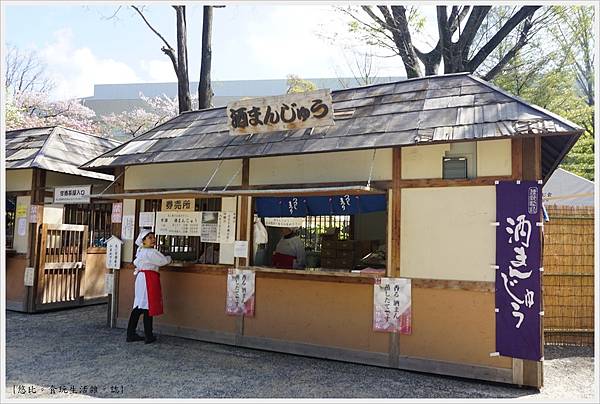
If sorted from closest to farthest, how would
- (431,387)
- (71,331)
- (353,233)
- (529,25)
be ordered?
(431,387) < (71,331) < (353,233) < (529,25)

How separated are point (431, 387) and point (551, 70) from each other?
15.9 metres

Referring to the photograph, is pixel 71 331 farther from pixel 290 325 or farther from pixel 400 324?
pixel 400 324

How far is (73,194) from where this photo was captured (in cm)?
929

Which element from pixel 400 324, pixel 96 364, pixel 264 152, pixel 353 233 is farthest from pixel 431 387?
pixel 353 233

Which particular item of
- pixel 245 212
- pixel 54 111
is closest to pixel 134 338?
pixel 245 212

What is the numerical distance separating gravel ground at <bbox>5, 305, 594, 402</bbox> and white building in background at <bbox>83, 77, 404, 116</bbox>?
23.7m

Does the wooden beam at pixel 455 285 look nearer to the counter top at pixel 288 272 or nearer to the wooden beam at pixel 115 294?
the counter top at pixel 288 272

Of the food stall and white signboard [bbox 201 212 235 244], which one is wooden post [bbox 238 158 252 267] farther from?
white signboard [bbox 201 212 235 244]

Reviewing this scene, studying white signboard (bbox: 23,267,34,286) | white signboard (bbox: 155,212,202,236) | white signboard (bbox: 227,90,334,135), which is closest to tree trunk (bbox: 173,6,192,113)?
white signboard (bbox: 23,267,34,286)

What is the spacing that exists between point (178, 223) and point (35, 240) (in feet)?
13.2

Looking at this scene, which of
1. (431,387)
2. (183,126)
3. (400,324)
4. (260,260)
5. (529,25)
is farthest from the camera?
(529,25)

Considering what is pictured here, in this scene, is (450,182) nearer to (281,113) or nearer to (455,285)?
(455,285)

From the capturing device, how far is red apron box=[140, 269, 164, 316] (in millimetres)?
7555

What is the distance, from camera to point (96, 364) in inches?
251
